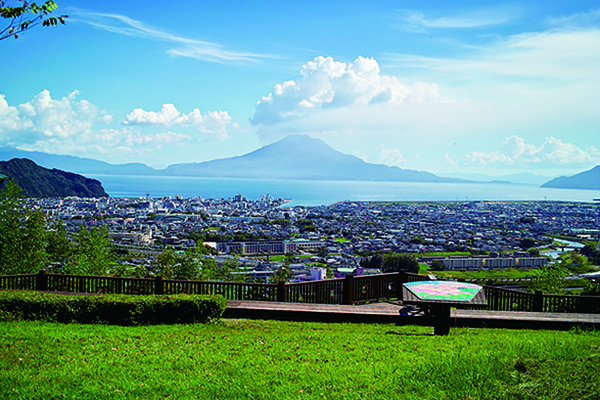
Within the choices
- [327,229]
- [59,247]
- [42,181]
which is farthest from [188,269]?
[42,181]

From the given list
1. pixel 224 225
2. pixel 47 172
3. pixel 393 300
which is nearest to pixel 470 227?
pixel 224 225

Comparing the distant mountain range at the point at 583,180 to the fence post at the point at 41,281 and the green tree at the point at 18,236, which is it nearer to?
the green tree at the point at 18,236

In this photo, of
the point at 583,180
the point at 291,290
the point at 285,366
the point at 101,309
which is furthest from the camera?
the point at 583,180

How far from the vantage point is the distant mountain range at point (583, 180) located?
10495cm

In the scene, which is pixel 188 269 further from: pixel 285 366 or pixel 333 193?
pixel 333 193

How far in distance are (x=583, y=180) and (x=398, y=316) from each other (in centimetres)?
Answer: 13109

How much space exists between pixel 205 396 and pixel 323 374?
56.2 inches

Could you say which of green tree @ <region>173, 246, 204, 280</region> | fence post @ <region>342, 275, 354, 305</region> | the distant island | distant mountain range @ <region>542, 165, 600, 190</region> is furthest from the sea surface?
fence post @ <region>342, 275, 354, 305</region>

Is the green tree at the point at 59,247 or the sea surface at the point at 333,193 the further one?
the sea surface at the point at 333,193

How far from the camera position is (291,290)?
34.4 ft

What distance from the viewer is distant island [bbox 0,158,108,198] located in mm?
52312

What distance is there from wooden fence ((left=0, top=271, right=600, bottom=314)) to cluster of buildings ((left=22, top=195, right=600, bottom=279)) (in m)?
7.50

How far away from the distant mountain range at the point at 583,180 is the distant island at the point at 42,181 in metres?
115

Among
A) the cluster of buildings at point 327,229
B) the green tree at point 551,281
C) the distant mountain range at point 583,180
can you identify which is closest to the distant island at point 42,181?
the cluster of buildings at point 327,229
